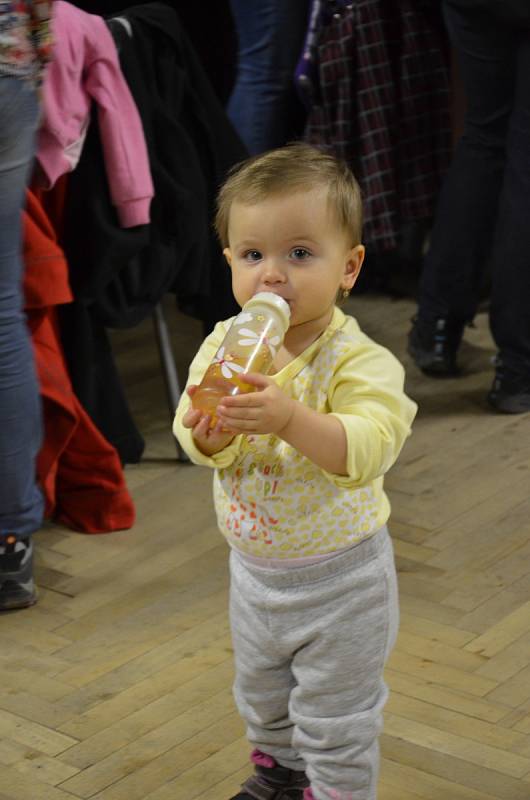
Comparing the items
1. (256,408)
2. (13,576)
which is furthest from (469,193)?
(256,408)

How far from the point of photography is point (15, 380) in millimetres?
1946

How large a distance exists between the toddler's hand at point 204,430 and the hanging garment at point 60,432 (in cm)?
88

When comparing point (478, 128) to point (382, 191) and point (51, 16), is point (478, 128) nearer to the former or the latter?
point (382, 191)

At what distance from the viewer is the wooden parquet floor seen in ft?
5.23

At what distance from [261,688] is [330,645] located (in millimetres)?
118

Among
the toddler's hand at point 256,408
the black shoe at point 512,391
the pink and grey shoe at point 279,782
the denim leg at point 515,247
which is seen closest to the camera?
the toddler's hand at point 256,408

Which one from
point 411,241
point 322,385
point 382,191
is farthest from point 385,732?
point 411,241

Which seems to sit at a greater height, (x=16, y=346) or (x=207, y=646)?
(x=16, y=346)

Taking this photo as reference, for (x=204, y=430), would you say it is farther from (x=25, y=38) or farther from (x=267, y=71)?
(x=267, y=71)

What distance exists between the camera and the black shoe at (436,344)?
2.85 meters

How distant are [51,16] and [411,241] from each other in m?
1.82

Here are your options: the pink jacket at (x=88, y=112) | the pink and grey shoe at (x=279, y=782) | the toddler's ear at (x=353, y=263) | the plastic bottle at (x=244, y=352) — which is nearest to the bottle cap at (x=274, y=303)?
the plastic bottle at (x=244, y=352)

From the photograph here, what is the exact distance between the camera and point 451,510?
226 cm

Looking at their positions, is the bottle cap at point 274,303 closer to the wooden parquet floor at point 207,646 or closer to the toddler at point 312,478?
the toddler at point 312,478
